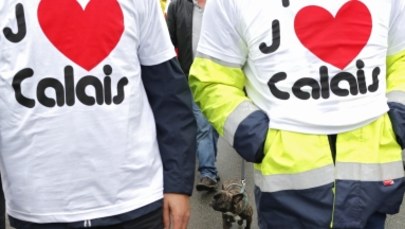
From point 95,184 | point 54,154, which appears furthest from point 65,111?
point 95,184

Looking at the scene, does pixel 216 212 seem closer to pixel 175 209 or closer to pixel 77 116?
pixel 175 209

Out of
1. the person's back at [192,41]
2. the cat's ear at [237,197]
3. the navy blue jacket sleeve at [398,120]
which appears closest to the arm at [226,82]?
the navy blue jacket sleeve at [398,120]

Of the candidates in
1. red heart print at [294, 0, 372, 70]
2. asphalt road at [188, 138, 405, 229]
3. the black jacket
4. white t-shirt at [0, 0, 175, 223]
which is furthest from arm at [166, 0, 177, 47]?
white t-shirt at [0, 0, 175, 223]

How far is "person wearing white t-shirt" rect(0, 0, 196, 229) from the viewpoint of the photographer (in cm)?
156

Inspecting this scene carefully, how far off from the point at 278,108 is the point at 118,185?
1.98ft

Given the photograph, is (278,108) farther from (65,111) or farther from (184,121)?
(65,111)

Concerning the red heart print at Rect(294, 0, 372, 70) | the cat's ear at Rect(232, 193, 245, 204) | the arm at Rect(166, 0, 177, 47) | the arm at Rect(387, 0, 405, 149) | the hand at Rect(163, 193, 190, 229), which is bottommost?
the cat's ear at Rect(232, 193, 245, 204)

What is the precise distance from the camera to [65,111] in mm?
1582

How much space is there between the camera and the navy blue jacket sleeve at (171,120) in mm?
1811

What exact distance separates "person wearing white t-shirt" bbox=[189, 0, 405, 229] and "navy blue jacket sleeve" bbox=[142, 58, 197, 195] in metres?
0.23

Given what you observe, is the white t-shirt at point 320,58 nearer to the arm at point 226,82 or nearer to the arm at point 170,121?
the arm at point 226,82

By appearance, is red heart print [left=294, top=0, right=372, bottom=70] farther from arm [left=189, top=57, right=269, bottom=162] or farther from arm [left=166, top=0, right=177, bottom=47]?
arm [left=166, top=0, right=177, bottom=47]

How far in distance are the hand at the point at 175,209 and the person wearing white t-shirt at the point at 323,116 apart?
0.95 feet

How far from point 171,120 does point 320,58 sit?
1.78ft
